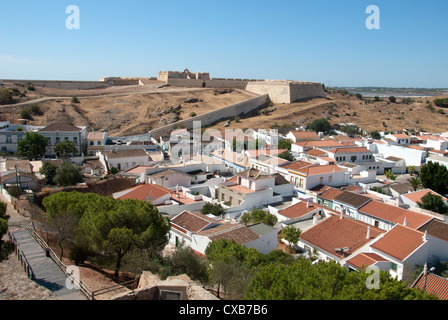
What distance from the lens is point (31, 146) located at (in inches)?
912

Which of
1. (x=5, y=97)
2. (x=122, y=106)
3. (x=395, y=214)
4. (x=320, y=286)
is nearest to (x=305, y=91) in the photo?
(x=122, y=106)

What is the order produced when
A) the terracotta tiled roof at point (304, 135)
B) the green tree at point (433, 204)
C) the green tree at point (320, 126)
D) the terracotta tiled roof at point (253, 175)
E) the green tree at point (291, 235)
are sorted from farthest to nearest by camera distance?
the green tree at point (320, 126), the terracotta tiled roof at point (304, 135), the terracotta tiled roof at point (253, 175), the green tree at point (433, 204), the green tree at point (291, 235)

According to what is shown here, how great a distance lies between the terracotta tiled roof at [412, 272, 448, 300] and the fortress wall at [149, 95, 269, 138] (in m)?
27.2

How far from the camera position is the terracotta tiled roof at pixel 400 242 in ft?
37.5

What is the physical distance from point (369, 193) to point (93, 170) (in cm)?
1634

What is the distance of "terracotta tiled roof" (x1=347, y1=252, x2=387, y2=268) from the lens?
10953mm

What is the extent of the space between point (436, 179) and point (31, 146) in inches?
1002

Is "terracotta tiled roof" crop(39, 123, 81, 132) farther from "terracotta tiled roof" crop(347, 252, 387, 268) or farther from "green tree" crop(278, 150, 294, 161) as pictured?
"terracotta tiled roof" crop(347, 252, 387, 268)

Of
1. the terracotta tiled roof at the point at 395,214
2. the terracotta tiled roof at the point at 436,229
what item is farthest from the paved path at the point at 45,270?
the terracotta tiled roof at the point at 395,214

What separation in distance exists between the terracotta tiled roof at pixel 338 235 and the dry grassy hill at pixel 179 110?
2354 centimetres

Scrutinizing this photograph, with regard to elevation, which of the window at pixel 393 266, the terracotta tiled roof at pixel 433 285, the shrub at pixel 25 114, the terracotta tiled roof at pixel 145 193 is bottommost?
the window at pixel 393 266

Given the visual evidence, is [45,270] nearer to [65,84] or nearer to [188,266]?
[188,266]

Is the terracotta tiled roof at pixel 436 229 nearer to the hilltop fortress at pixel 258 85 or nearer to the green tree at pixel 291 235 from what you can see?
the green tree at pixel 291 235
